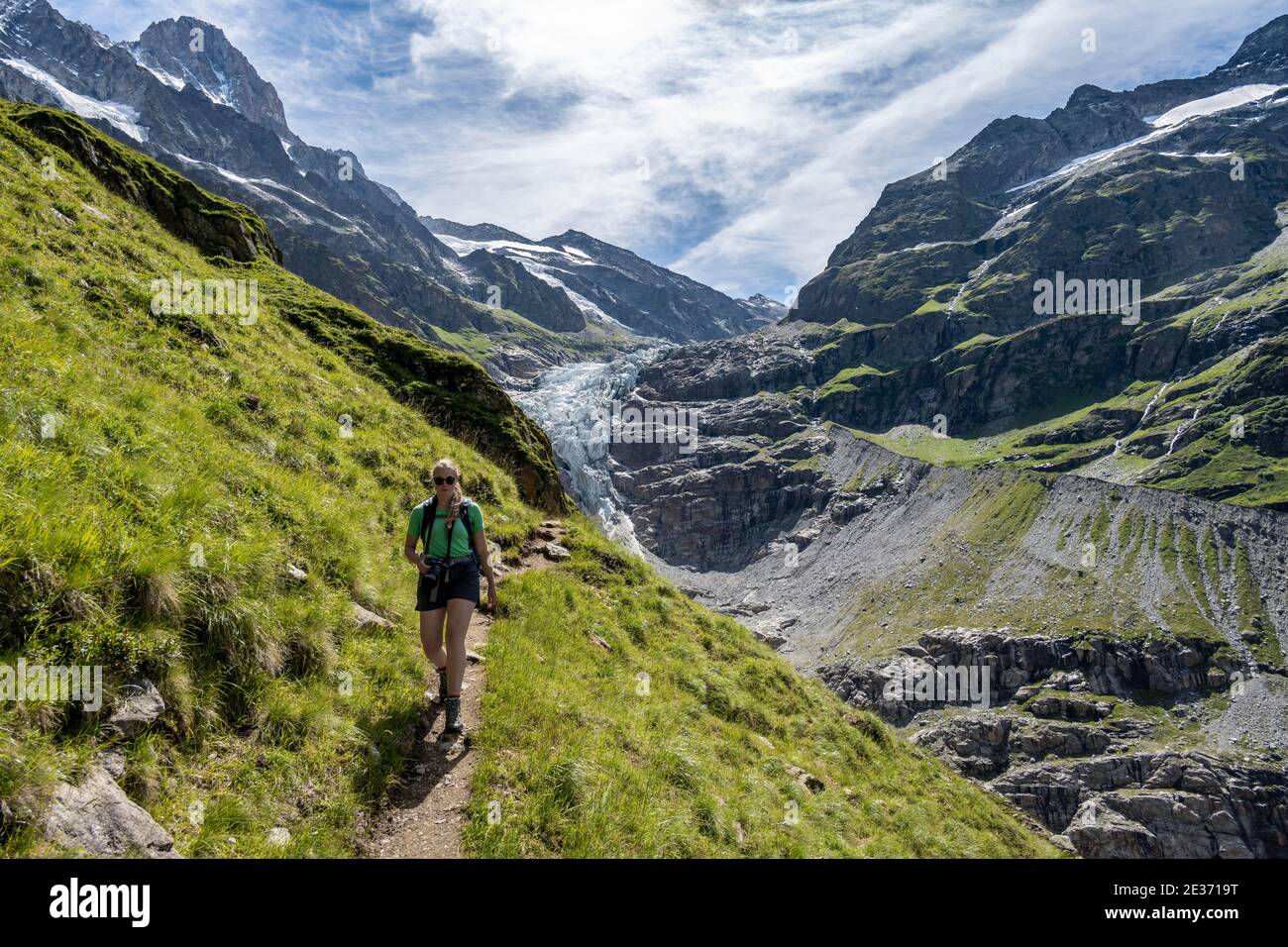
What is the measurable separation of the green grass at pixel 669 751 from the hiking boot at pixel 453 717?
36 cm

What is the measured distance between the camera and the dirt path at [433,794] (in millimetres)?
6859

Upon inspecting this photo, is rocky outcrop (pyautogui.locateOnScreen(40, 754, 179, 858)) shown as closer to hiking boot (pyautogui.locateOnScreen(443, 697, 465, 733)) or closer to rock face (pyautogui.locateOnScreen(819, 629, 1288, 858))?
hiking boot (pyautogui.locateOnScreen(443, 697, 465, 733))

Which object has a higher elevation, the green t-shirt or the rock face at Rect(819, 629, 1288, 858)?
the green t-shirt

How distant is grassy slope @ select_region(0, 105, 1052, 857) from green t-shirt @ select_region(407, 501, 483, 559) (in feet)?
5.52

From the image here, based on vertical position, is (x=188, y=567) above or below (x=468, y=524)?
below

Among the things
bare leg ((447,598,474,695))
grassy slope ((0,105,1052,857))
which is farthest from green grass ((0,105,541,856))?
bare leg ((447,598,474,695))

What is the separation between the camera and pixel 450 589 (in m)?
9.15

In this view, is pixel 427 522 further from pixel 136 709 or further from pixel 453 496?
pixel 136 709

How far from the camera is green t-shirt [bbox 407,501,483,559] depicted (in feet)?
30.7

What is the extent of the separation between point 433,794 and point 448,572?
2891 mm

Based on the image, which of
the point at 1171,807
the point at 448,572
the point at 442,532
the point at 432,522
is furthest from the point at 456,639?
the point at 1171,807

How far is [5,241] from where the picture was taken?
1339cm

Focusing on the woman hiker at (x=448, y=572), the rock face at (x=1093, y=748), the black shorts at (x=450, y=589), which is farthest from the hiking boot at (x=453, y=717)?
the rock face at (x=1093, y=748)

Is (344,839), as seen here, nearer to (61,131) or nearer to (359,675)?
(359,675)
